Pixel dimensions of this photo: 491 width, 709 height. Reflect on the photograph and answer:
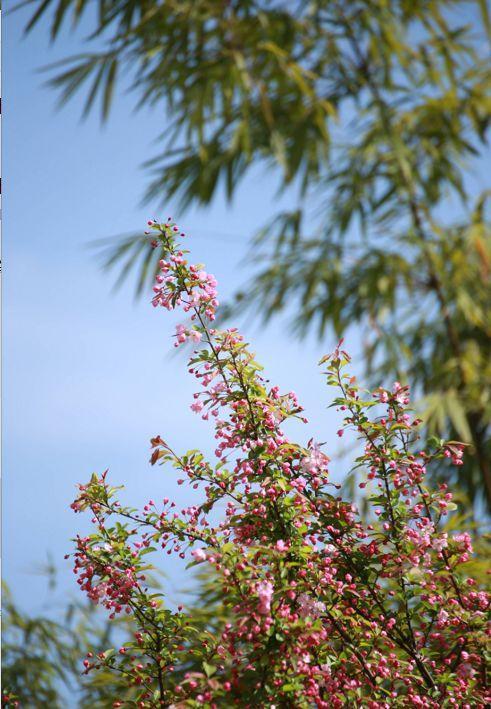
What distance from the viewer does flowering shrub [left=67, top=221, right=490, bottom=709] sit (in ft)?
2.99

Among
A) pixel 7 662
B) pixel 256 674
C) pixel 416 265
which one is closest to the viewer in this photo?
pixel 256 674

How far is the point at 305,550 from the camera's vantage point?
2.95 ft

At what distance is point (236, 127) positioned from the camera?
11.6ft

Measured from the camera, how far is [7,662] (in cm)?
197

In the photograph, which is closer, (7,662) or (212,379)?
(212,379)

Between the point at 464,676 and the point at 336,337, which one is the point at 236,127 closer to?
the point at 336,337

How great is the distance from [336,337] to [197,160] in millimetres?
1062

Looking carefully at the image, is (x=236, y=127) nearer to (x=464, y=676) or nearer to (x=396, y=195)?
(x=396, y=195)

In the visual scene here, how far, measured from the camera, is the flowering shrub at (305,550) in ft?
2.99

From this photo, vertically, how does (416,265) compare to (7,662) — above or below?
above

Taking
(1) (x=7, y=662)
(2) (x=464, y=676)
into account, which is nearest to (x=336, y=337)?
(1) (x=7, y=662)

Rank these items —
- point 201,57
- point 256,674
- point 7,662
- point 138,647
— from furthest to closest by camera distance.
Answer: point 201,57
point 7,662
point 138,647
point 256,674

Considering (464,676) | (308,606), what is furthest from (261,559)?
(464,676)

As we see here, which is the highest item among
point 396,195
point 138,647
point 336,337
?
point 396,195
